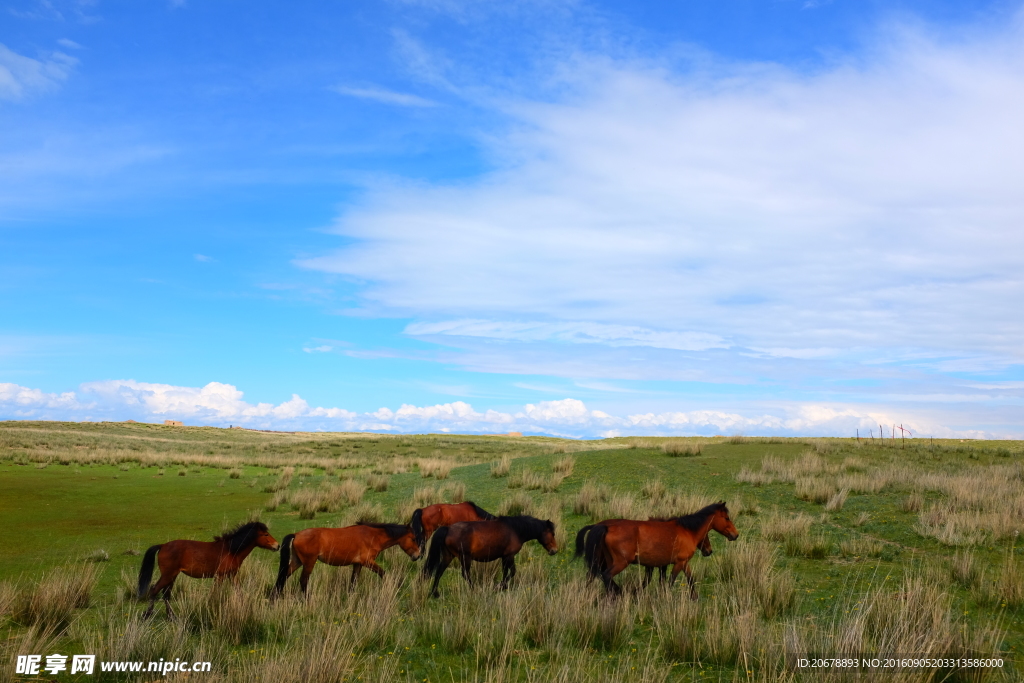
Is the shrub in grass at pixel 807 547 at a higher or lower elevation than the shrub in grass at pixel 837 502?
lower

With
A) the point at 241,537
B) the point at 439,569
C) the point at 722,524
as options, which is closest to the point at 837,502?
the point at 722,524

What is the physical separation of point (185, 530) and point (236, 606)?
10344mm

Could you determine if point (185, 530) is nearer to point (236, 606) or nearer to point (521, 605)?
point (236, 606)

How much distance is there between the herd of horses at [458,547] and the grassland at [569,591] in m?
0.37

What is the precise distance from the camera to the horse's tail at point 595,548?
342 inches

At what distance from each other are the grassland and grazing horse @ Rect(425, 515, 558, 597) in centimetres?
37

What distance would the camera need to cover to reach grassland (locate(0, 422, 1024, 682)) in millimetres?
6387

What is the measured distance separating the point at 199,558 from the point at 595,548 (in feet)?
19.0

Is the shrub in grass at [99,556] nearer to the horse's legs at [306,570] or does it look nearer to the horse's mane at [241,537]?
the horse's mane at [241,537]

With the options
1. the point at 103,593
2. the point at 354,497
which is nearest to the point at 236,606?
the point at 103,593

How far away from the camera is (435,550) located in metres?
9.38

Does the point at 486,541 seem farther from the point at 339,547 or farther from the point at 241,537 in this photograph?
the point at 241,537

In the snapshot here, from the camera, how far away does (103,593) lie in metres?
10.2

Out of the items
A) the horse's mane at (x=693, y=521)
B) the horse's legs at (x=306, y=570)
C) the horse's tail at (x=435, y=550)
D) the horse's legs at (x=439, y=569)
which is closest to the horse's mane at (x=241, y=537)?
the horse's legs at (x=306, y=570)
